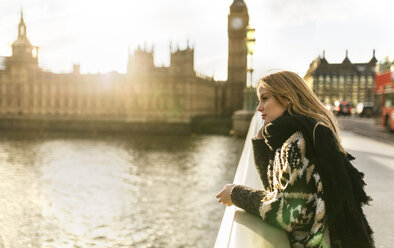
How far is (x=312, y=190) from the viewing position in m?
1.93

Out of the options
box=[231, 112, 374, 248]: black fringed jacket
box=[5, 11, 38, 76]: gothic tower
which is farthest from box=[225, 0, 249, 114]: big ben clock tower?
box=[231, 112, 374, 248]: black fringed jacket

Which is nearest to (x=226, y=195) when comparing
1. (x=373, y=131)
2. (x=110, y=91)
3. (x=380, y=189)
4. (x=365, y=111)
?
(x=380, y=189)

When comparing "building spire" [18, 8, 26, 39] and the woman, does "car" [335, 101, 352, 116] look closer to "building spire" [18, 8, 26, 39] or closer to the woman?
the woman

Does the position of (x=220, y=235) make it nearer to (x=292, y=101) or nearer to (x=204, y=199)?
(x=292, y=101)

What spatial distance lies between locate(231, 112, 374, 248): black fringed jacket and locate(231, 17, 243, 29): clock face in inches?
2960

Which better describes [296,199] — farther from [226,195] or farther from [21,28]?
[21,28]

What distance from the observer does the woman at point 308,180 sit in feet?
6.21

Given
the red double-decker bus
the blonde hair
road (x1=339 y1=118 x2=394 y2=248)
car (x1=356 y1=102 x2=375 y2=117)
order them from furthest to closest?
car (x1=356 y1=102 x2=375 y2=117) → the red double-decker bus → road (x1=339 y1=118 x2=394 y2=248) → the blonde hair

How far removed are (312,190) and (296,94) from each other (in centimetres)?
47

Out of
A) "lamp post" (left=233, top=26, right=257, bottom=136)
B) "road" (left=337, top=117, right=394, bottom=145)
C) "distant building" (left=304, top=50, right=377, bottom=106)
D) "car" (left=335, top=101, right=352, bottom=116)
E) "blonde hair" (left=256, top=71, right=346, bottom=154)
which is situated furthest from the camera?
A: "distant building" (left=304, top=50, right=377, bottom=106)

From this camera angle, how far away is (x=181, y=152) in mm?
34969

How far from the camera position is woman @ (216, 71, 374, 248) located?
1.89m

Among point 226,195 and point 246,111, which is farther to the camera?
point 246,111

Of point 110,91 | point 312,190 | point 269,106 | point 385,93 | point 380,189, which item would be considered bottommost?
point 380,189
